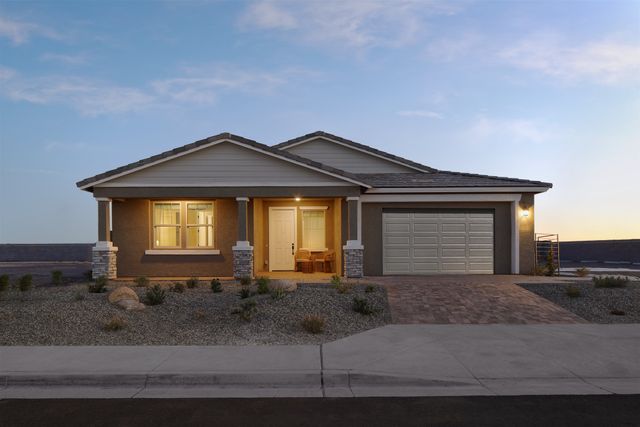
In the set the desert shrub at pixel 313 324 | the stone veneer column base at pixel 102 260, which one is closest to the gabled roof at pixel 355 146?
the stone veneer column base at pixel 102 260

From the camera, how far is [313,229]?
18.9 metres

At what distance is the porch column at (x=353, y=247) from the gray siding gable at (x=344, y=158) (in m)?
4.24

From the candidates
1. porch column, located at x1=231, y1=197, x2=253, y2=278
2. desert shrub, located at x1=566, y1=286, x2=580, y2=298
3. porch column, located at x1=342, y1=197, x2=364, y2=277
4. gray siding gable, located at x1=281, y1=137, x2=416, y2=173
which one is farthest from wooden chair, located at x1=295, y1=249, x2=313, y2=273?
desert shrub, located at x1=566, y1=286, x2=580, y2=298

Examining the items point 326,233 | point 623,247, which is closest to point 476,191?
point 326,233

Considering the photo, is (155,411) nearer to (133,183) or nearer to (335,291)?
(335,291)

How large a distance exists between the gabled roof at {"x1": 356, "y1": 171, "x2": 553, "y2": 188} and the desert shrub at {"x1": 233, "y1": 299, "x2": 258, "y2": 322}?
8.03m

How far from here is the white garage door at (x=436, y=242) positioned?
17656 mm

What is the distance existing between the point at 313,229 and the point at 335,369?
12.0 metres

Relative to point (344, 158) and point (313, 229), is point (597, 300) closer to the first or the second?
point (313, 229)

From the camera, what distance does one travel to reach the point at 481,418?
18.0 feet

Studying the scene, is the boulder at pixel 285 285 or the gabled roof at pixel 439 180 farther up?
the gabled roof at pixel 439 180

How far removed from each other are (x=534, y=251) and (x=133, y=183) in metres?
14.2

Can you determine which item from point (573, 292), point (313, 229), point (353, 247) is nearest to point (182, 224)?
point (313, 229)

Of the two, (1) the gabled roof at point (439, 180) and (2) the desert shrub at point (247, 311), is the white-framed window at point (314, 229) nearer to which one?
(1) the gabled roof at point (439, 180)
